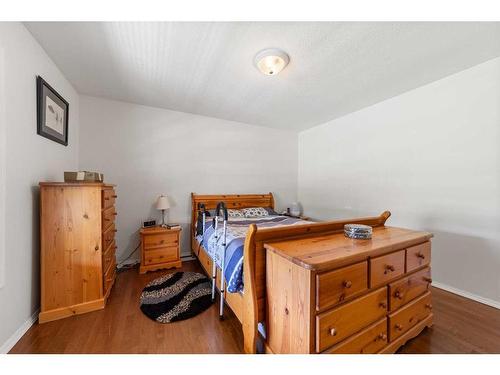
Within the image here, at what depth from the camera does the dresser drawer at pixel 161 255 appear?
9.05 ft

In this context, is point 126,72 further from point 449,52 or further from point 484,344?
point 484,344

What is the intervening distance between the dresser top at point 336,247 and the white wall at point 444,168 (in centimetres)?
114

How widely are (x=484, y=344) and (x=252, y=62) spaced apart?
2.99 m

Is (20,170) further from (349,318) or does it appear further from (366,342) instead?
(366,342)

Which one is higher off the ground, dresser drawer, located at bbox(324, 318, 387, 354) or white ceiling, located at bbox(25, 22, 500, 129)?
white ceiling, located at bbox(25, 22, 500, 129)

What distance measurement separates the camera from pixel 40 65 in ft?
5.95

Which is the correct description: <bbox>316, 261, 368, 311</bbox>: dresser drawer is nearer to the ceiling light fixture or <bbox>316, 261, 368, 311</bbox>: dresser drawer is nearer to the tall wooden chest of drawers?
the ceiling light fixture

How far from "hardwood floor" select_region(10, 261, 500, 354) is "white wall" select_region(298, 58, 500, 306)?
0.52 meters

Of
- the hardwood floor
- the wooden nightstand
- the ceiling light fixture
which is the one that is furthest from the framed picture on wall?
the ceiling light fixture

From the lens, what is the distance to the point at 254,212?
136 inches

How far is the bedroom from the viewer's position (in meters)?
1.30

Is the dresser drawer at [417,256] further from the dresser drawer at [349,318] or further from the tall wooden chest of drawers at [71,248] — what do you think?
the tall wooden chest of drawers at [71,248]

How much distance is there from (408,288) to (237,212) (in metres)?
2.40

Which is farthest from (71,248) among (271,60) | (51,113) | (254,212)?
(271,60)
